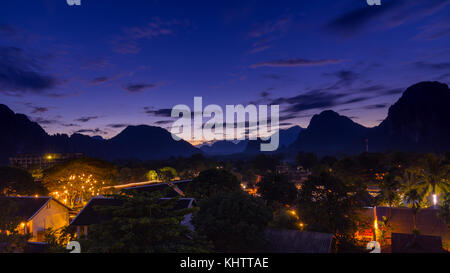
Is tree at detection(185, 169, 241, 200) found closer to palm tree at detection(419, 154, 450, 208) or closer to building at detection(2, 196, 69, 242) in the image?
building at detection(2, 196, 69, 242)

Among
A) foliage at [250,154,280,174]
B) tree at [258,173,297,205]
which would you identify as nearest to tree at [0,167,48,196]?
tree at [258,173,297,205]

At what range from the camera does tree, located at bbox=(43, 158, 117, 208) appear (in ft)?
116

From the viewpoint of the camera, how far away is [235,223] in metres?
13.5

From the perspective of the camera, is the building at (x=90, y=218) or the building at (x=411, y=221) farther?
the building at (x=411, y=221)

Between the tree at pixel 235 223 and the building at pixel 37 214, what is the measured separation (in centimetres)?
1516

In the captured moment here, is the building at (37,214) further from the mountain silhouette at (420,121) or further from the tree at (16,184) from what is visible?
the mountain silhouette at (420,121)

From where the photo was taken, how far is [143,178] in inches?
2473

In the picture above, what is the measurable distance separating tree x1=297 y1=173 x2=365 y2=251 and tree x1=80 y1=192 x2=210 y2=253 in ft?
45.7

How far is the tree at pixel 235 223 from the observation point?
43.0 ft

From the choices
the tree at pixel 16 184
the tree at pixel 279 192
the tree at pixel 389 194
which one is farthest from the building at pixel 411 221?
the tree at pixel 16 184
